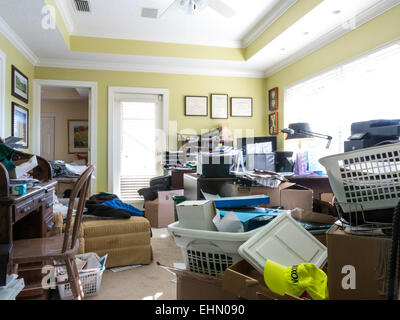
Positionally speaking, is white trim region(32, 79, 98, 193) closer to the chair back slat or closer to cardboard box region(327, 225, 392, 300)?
the chair back slat

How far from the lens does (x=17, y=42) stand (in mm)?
3938

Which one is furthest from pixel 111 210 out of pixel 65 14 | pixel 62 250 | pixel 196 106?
pixel 196 106

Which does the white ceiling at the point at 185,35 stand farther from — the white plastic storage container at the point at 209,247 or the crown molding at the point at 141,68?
the white plastic storage container at the point at 209,247

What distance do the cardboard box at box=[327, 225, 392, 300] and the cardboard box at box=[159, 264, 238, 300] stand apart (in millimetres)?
397

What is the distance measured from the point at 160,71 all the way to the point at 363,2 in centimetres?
328

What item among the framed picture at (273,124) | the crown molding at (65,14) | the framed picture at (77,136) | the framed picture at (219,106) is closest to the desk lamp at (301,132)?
the framed picture at (273,124)

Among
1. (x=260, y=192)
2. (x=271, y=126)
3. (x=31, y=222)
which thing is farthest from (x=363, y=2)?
(x=31, y=222)

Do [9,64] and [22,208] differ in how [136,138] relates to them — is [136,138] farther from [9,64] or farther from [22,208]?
[22,208]

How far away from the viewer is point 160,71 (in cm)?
531
